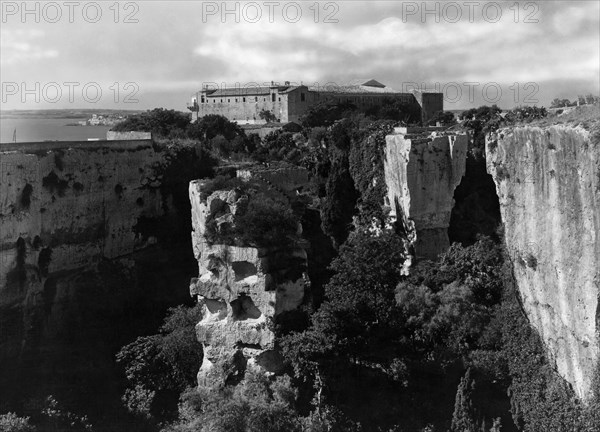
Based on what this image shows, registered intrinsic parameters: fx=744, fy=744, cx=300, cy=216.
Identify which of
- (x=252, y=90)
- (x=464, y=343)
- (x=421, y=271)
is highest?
(x=252, y=90)

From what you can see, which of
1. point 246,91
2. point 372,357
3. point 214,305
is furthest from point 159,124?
Answer: point 372,357

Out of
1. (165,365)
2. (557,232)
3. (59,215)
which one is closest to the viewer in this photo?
(557,232)

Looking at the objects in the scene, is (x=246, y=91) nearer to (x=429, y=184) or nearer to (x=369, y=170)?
(x=369, y=170)

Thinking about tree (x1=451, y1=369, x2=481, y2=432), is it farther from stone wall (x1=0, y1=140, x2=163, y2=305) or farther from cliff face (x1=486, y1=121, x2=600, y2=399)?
stone wall (x1=0, y1=140, x2=163, y2=305)

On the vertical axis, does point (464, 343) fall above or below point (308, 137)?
below

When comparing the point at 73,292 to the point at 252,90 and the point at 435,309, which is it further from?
the point at 252,90

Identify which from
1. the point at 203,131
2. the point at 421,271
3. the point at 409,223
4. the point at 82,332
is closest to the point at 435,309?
the point at 421,271
